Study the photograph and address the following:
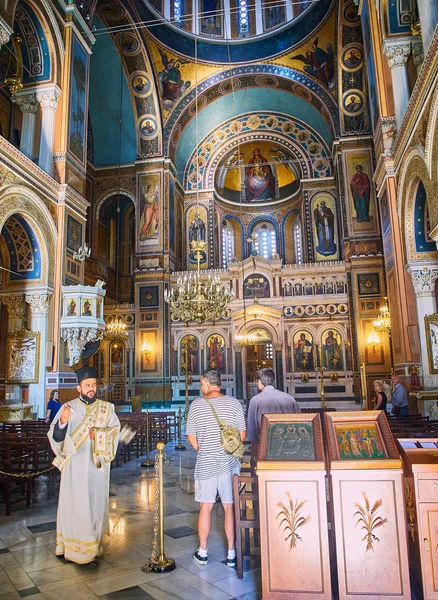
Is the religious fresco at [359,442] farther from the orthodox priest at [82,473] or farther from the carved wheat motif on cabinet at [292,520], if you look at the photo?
the orthodox priest at [82,473]

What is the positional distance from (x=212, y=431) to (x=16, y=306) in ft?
27.4

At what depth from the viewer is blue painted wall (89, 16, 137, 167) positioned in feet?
58.6

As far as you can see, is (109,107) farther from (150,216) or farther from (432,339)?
(432,339)

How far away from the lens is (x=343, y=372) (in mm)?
17266

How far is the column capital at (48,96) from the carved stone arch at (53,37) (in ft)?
0.76

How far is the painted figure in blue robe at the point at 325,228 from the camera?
19.6 metres

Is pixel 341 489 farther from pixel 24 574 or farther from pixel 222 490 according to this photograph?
pixel 24 574

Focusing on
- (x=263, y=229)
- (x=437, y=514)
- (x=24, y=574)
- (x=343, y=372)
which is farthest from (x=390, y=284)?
(x=263, y=229)

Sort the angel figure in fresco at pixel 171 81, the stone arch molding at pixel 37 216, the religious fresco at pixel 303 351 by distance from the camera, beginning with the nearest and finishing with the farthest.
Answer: the stone arch molding at pixel 37 216 < the religious fresco at pixel 303 351 < the angel figure in fresco at pixel 171 81

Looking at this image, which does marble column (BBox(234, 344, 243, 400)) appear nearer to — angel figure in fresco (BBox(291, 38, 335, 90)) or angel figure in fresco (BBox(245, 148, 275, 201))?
angel figure in fresco (BBox(245, 148, 275, 201))

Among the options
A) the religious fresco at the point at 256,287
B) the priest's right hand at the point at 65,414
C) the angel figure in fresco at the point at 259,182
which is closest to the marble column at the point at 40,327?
the priest's right hand at the point at 65,414

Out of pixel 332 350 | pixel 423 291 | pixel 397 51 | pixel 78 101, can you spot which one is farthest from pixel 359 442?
pixel 332 350

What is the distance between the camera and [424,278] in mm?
9117

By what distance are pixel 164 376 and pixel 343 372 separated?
684 centimetres
